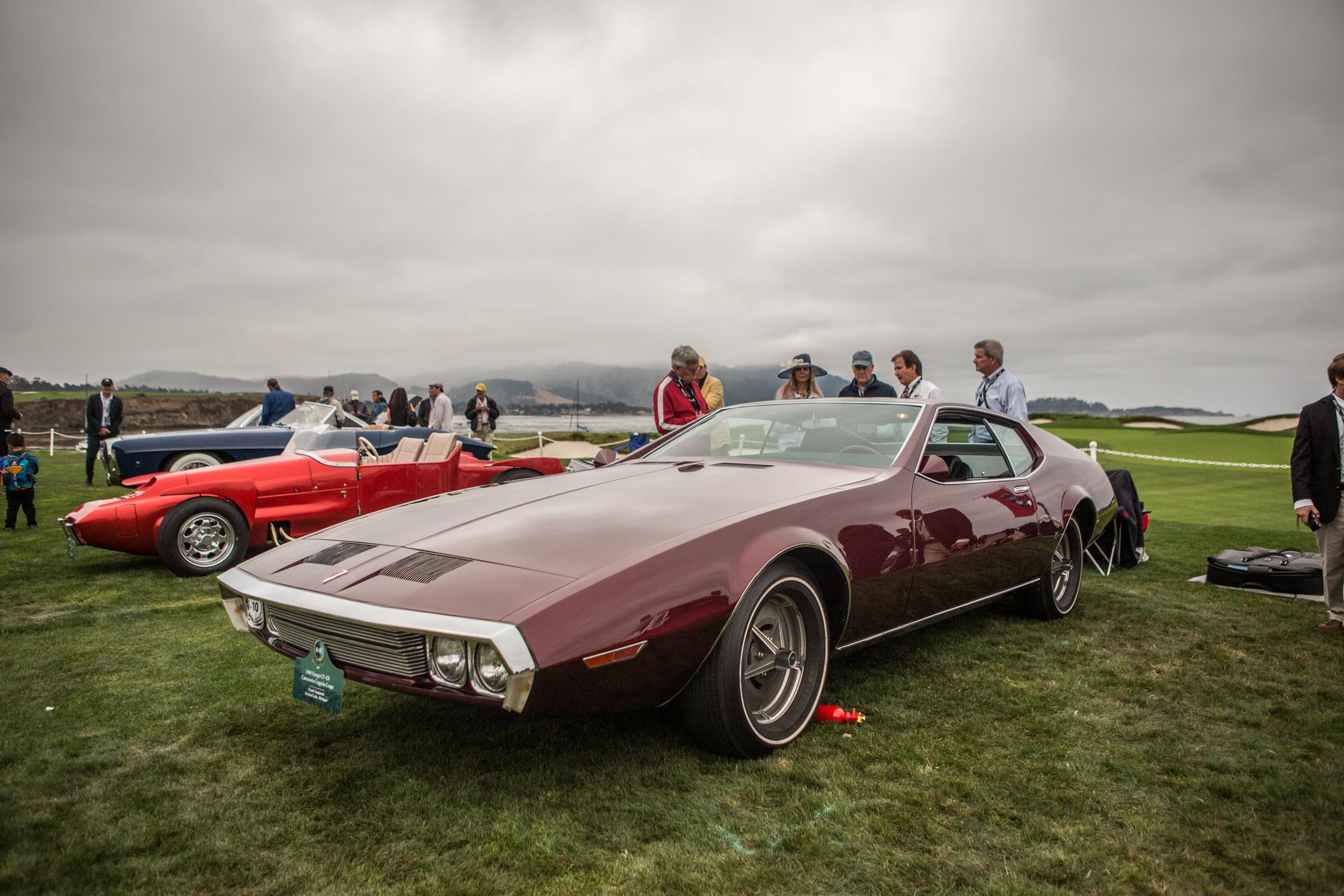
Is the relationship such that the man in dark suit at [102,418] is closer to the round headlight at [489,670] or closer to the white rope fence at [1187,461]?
the round headlight at [489,670]

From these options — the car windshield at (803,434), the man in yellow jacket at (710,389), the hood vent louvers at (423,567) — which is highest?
the man in yellow jacket at (710,389)

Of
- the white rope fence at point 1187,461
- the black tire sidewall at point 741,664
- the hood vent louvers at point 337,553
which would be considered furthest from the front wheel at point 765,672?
the white rope fence at point 1187,461

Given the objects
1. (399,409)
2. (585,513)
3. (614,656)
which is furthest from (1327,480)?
(399,409)

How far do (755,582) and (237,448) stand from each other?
931 cm

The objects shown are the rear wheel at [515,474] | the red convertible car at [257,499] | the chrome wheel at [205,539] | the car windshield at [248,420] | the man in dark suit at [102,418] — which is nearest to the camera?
the red convertible car at [257,499]

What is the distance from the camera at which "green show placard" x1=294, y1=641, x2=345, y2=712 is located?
7.56ft

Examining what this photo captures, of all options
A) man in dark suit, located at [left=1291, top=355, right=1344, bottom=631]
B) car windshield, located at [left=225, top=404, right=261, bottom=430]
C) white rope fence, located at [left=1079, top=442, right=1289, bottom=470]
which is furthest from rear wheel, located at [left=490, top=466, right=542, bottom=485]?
white rope fence, located at [left=1079, top=442, right=1289, bottom=470]

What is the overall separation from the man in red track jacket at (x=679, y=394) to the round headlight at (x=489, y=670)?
13.7 ft

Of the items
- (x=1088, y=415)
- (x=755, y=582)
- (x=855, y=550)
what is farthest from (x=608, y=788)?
(x=1088, y=415)

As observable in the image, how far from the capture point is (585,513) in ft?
9.09

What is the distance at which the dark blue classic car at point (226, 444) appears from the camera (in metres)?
9.12

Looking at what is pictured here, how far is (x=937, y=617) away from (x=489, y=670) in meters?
2.12

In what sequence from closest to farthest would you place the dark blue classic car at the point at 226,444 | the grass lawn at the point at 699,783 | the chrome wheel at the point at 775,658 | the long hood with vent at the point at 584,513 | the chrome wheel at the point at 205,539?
the grass lawn at the point at 699,783, the long hood with vent at the point at 584,513, the chrome wheel at the point at 775,658, the chrome wheel at the point at 205,539, the dark blue classic car at the point at 226,444

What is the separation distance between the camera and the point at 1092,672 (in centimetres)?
347
